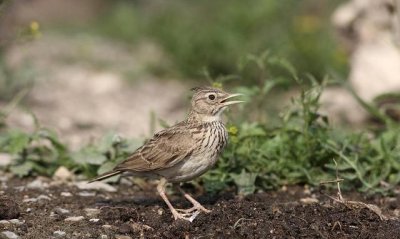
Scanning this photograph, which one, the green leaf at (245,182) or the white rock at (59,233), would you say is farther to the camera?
the green leaf at (245,182)

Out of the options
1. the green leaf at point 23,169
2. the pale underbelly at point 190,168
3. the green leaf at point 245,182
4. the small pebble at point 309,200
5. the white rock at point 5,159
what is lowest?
the small pebble at point 309,200

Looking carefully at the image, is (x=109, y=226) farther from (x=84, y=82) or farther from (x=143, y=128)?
(x=84, y=82)

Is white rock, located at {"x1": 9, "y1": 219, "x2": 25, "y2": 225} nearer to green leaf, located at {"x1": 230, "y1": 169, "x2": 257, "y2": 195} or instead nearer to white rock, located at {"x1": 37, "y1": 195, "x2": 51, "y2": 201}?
white rock, located at {"x1": 37, "y1": 195, "x2": 51, "y2": 201}

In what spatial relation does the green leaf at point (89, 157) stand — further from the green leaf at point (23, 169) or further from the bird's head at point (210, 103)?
the bird's head at point (210, 103)

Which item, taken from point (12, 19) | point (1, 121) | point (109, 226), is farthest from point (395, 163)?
point (12, 19)

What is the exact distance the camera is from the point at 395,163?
7.62 m

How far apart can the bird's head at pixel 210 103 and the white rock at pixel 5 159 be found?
88.9 inches

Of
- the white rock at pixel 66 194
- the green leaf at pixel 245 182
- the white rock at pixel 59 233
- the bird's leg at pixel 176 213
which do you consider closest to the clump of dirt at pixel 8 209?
the white rock at pixel 59 233

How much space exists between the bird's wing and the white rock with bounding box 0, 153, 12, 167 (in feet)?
5.57

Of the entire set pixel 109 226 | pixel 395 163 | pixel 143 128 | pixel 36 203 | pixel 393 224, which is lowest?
pixel 393 224

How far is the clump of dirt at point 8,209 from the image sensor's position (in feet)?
20.2

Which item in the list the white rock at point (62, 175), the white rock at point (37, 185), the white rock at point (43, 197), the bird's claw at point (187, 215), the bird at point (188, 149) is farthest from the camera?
the white rock at point (62, 175)

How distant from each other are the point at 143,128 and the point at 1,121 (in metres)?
2.84

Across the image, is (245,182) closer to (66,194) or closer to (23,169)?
(66,194)
